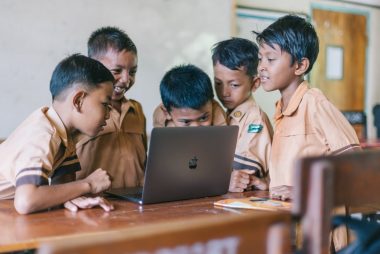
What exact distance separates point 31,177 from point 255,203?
64cm

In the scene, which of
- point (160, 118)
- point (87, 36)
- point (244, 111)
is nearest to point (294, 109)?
point (244, 111)

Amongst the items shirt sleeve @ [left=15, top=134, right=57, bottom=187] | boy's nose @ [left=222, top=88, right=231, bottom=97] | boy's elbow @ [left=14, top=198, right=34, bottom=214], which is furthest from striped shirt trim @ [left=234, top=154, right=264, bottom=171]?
boy's elbow @ [left=14, top=198, right=34, bottom=214]

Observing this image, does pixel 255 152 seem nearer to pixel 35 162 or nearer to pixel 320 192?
pixel 35 162

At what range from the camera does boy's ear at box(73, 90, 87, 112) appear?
1.70 m

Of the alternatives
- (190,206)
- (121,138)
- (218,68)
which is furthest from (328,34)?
(190,206)

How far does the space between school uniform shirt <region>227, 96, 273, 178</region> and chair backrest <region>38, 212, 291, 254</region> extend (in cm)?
129

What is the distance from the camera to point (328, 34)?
5098mm

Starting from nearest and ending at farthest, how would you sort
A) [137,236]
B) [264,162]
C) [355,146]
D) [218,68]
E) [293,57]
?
[137,236] → [355,146] → [293,57] → [264,162] → [218,68]

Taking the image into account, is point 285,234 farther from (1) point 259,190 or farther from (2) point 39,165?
(1) point 259,190

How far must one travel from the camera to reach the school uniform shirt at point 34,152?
146 centimetres

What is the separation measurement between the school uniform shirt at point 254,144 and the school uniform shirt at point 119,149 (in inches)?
16.4

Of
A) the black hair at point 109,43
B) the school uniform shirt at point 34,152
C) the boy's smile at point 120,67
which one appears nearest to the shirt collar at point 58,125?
the school uniform shirt at point 34,152

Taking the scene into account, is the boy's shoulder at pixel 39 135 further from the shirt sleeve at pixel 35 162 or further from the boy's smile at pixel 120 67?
the boy's smile at pixel 120 67

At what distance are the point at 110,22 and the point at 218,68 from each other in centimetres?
150
